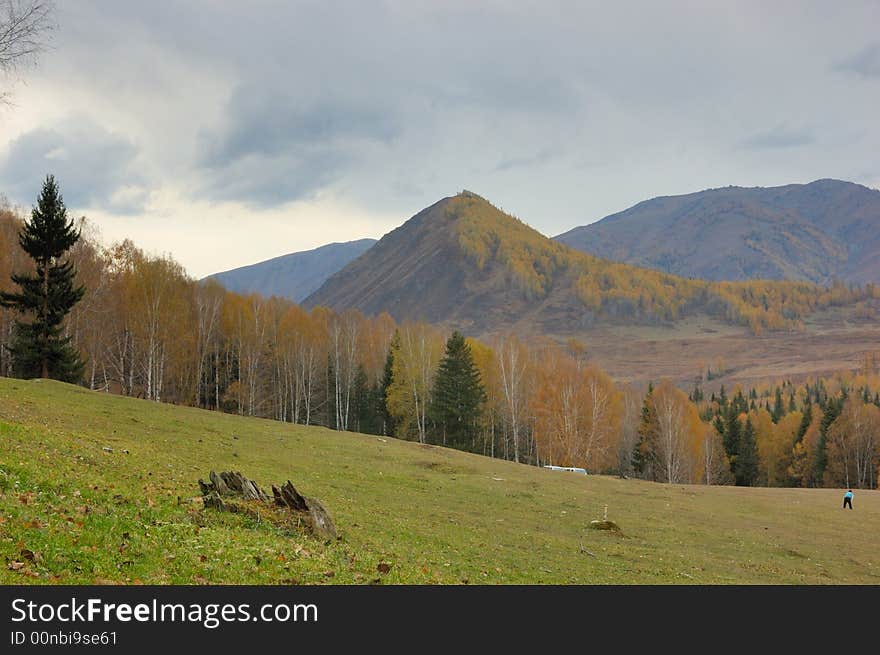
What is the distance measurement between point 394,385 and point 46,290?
50.6 m

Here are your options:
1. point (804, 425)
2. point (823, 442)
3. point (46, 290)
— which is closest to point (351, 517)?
point (46, 290)

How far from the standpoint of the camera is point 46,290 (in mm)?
48156

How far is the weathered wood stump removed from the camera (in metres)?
16.5

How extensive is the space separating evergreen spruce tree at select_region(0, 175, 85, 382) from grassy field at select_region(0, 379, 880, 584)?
8.47 m

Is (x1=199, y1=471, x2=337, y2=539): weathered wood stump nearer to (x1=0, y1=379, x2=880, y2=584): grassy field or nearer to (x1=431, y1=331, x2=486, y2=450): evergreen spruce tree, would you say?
(x1=0, y1=379, x2=880, y2=584): grassy field

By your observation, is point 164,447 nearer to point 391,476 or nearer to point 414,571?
point 391,476

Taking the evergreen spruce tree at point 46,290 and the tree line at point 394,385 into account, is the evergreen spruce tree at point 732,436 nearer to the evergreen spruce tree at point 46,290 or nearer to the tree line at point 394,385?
the tree line at point 394,385

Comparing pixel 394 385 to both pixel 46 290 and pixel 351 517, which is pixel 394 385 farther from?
pixel 351 517

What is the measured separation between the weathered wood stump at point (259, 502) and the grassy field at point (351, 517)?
59 centimetres

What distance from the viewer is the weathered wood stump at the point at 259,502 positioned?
16.5m

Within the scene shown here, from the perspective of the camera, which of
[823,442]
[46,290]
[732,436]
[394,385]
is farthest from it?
[732,436]

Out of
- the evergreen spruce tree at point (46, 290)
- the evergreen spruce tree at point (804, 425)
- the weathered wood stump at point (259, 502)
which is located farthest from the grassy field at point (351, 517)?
the evergreen spruce tree at point (804, 425)

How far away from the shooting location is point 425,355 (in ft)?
307
